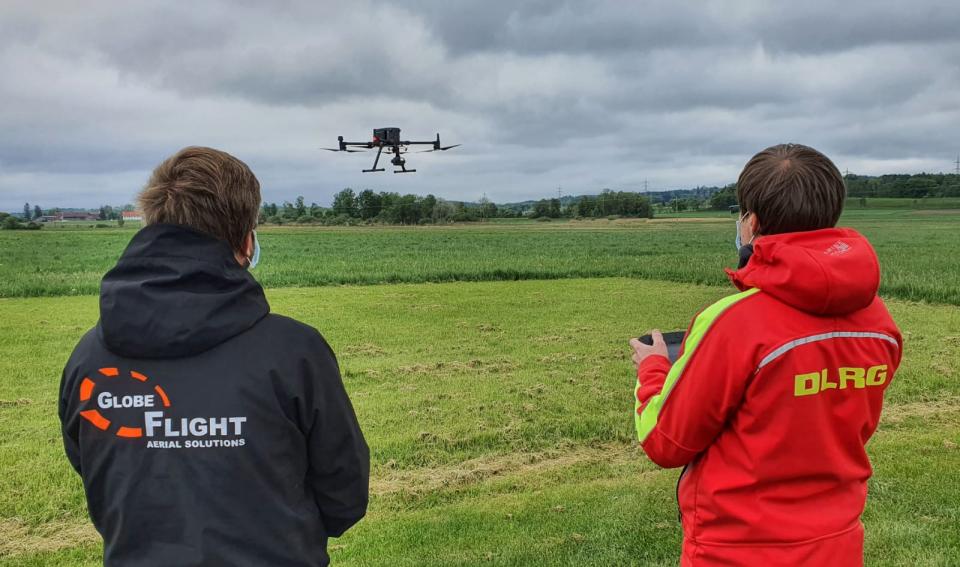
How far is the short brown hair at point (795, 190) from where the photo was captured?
1808 mm

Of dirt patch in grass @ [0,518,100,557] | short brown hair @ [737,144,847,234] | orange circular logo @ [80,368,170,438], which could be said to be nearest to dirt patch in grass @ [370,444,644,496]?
dirt patch in grass @ [0,518,100,557]

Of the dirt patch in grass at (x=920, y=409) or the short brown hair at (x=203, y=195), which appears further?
the dirt patch in grass at (x=920, y=409)

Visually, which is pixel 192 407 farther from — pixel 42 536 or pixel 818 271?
pixel 42 536

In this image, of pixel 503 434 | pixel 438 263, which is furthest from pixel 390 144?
pixel 503 434

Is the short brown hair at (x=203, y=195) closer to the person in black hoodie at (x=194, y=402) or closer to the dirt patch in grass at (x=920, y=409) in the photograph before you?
the person in black hoodie at (x=194, y=402)

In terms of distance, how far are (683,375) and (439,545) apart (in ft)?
9.11

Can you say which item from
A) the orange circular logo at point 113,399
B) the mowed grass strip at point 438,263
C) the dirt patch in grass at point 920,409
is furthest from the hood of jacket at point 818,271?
the mowed grass strip at point 438,263

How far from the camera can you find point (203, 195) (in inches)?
65.7

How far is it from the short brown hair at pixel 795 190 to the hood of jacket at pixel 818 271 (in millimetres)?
59

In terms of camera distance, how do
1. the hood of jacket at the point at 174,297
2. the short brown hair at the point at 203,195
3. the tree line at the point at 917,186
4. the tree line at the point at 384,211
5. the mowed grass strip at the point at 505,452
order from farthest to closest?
the tree line at the point at 384,211 → the tree line at the point at 917,186 → the mowed grass strip at the point at 505,452 → the short brown hair at the point at 203,195 → the hood of jacket at the point at 174,297

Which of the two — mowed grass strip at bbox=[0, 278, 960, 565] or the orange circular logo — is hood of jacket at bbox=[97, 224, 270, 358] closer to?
the orange circular logo

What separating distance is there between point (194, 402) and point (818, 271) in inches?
58.2

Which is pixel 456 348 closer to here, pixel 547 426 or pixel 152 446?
pixel 547 426

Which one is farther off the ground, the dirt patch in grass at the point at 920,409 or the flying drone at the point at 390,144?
the flying drone at the point at 390,144
